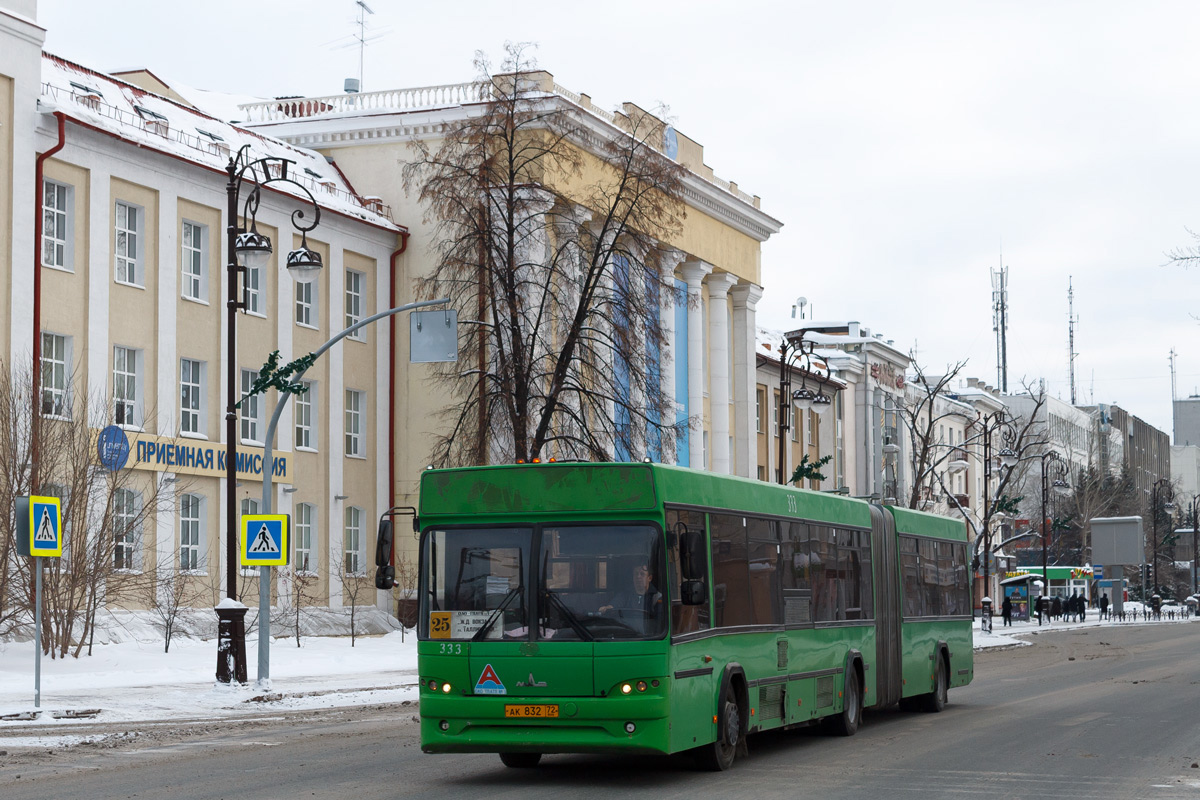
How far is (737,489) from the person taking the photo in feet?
51.1

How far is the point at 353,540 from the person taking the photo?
1881 inches

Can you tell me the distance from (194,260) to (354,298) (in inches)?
296

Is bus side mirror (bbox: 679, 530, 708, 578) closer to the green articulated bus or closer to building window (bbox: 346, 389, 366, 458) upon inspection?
the green articulated bus

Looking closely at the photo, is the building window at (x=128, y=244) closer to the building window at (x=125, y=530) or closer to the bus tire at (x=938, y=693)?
the building window at (x=125, y=530)

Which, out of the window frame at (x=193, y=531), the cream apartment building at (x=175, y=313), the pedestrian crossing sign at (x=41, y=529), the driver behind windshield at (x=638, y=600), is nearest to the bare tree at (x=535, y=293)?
the cream apartment building at (x=175, y=313)

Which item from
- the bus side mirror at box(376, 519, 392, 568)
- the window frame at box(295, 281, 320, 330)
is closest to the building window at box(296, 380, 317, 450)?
the window frame at box(295, 281, 320, 330)

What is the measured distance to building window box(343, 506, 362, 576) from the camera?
4716 centimetres

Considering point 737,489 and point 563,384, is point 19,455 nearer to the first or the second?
point 563,384

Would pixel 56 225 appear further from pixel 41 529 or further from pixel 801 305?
pixel 801 305

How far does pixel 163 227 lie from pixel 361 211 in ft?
32.4

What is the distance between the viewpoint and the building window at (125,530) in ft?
104

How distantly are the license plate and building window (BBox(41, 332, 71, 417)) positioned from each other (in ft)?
77.4

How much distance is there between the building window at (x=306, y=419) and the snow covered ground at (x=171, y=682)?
6696 millimetres

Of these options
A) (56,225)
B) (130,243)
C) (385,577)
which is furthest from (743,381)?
(385,577)
